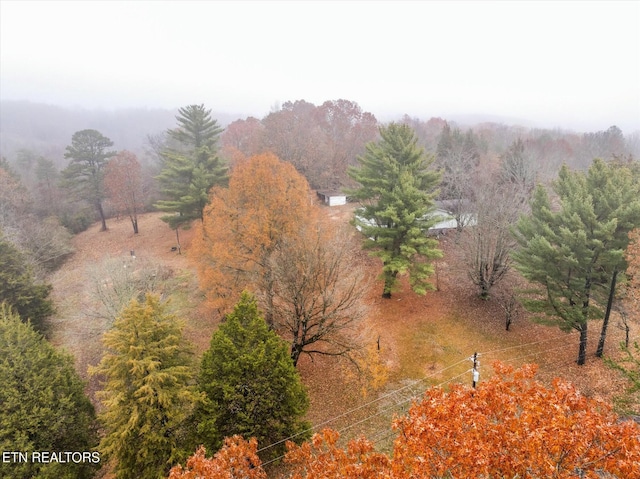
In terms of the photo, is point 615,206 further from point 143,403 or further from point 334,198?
point 334,198

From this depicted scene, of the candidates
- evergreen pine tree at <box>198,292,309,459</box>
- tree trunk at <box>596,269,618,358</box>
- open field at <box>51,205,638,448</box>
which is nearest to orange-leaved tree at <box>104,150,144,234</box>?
open field at <box>51,205,638,448</box>

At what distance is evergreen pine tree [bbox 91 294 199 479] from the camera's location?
420 inches

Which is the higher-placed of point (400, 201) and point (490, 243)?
point (400, 201)

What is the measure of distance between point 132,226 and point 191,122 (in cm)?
1650

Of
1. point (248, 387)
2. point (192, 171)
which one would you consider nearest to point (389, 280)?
point (248, 387)

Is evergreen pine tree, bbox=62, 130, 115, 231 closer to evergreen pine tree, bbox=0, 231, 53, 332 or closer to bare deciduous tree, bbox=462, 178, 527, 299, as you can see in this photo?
evergreen pine tree, bbox=0, 231, 53, 332

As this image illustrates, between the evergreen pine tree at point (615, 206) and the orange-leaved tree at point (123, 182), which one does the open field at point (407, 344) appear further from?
the orange-leaved tree at point (123, 182)

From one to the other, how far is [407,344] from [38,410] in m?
16.7

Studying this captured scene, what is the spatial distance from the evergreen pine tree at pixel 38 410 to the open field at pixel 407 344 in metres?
6.27

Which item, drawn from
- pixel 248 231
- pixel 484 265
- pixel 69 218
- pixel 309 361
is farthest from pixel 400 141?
pixel 69 218

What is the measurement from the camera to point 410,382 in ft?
56.3

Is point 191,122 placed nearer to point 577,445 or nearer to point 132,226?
→ point 132,226

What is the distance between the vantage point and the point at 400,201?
68.4 feet

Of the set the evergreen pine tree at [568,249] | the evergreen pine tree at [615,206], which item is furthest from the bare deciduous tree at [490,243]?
the evergreen pine tree at [615,206]
